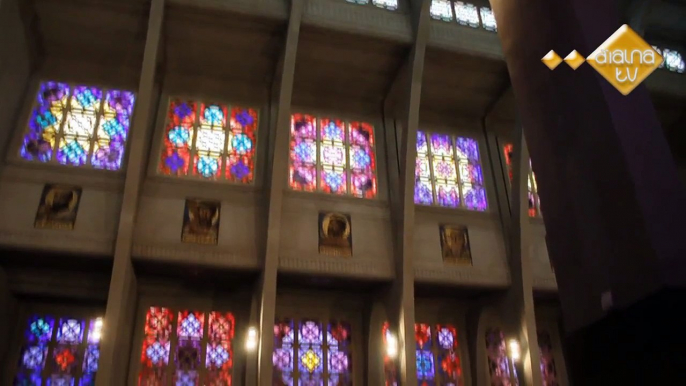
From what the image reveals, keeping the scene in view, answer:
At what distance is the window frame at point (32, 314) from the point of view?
31.4 ft

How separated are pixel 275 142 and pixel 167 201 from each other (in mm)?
2230

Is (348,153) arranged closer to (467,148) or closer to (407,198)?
(407,198)

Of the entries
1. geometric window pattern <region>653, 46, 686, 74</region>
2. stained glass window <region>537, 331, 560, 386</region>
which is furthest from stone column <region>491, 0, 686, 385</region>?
geometric window pattern <region>653, 46, 686, 74</region>

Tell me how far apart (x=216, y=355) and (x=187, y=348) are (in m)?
0.52

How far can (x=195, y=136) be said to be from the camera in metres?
11.4

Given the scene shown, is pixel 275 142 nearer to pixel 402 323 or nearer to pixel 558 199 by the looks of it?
pixel 402 323

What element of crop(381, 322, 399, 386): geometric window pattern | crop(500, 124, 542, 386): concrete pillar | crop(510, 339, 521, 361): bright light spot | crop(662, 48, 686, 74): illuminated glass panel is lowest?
crop(381, 322, 399, 386): geometric window pattern

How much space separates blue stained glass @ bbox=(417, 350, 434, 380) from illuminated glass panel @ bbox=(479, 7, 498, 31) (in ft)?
22.2

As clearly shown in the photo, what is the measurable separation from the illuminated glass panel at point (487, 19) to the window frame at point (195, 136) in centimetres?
495

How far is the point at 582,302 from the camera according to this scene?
12.4ft

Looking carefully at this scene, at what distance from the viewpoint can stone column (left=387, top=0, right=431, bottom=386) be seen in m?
10.2

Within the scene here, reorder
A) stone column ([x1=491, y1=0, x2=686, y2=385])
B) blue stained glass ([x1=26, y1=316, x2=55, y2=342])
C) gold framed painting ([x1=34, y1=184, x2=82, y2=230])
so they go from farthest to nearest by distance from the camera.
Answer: blue stained glass ([x1=26, y1=316, x2=55, y2=342]) < gold framed painting ([x1=34, y1=184, x2=82, y2=230]) < stone column ([x1=491, y1=0, x2=686, y2=385])

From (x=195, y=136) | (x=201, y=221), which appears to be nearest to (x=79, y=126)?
(x=195, y=136)

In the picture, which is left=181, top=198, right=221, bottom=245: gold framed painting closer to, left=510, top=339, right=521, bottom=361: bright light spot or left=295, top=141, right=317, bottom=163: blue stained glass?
left=295, top=141, right=317, bottom=163: blue stained glass
